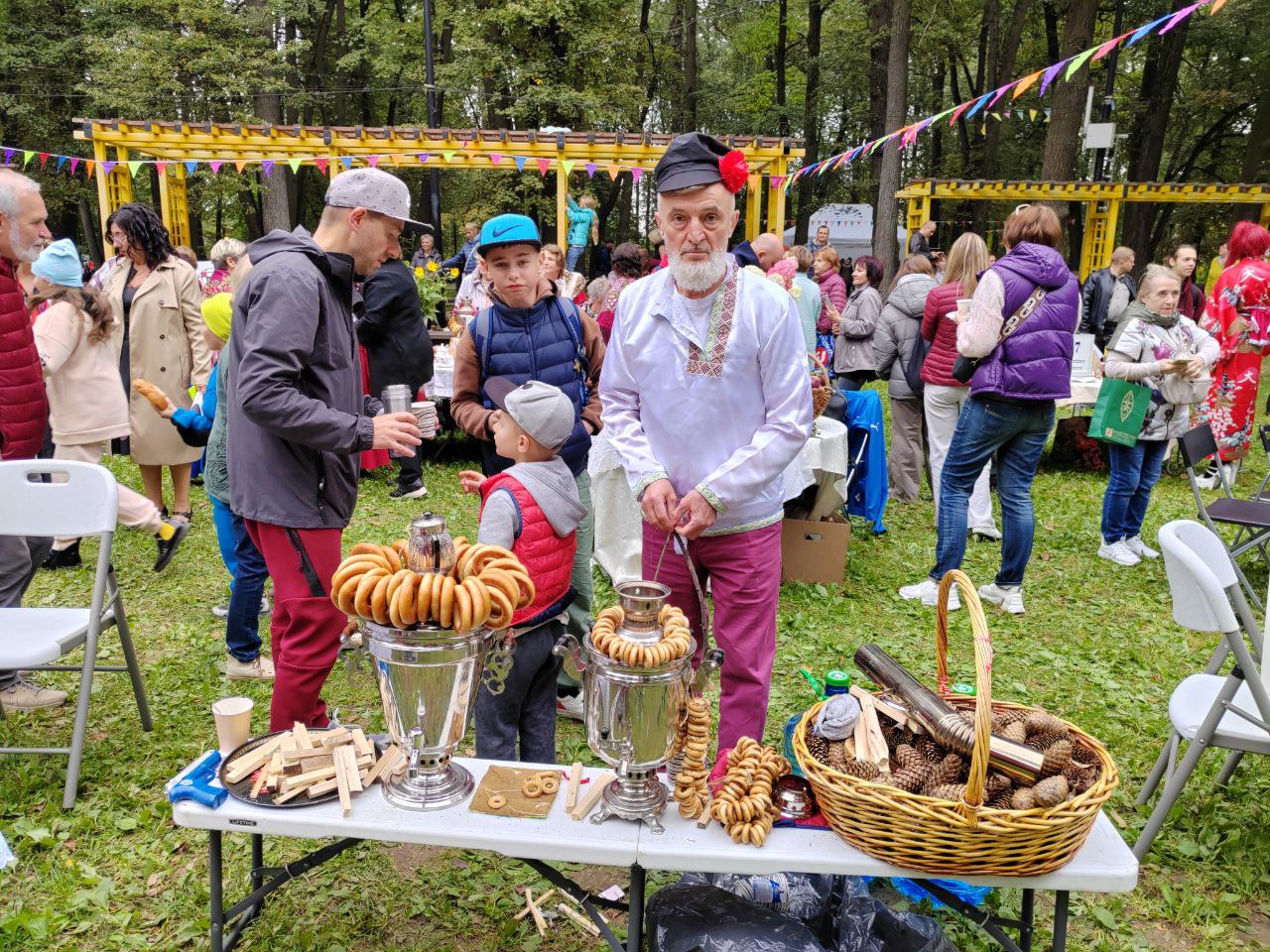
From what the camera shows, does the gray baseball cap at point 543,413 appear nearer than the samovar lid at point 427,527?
No

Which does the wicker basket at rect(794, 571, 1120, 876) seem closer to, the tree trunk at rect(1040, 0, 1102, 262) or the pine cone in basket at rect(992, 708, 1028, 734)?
the pine cone in basket at rect(992, 708, 1028, 734)

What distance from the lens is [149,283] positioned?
16.5 feet

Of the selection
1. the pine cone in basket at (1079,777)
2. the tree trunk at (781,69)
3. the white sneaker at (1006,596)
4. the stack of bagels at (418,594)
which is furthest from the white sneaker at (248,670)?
the tree trunk at (781,69)

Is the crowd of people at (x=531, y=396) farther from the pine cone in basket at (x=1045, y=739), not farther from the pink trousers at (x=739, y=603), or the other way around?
the pine cone in basket at (x=1045, y=739)

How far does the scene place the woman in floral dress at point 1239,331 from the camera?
21.9 feet

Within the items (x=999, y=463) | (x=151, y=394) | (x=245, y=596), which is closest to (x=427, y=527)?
(x=245, y=596)

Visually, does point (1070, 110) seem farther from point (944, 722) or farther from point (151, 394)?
point (944, 722)

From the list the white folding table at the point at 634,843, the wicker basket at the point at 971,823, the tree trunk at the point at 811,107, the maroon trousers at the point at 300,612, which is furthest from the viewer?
the tree trunk at the point at 811,107

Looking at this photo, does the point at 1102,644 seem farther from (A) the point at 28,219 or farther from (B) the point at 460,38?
(B) the point at 460,38

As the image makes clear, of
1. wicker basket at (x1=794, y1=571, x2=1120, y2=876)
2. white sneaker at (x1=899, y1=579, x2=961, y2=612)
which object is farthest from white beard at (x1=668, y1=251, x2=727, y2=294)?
white sneaker at (x1=899, y1=579, x2=961, y2=612)

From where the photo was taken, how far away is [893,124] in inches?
644

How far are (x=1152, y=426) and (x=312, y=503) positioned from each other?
473 centimetres

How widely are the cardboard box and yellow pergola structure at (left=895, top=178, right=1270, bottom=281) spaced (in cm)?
1222

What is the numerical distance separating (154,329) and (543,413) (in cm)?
378
